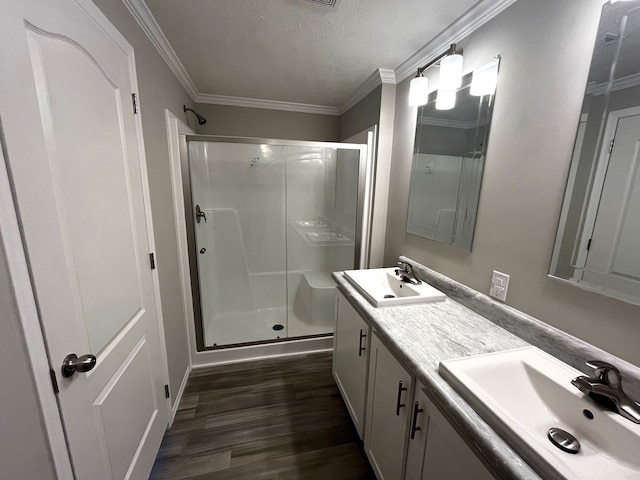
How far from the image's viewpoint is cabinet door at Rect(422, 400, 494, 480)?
0.66 m

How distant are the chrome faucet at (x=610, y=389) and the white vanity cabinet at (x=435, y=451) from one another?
15.4 inches

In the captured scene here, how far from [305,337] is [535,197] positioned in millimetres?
2016

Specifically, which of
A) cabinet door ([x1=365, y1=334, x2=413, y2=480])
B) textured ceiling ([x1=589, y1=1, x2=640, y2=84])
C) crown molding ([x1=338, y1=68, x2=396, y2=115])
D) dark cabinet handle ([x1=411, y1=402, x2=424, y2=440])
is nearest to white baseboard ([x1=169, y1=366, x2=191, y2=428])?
cabinet door ([x1=365, y1=334, x2=413, y2=480])

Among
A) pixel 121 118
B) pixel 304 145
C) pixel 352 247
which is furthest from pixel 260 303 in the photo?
pixel 121 118

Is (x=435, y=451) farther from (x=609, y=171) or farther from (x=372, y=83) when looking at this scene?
(x=372, y=83)

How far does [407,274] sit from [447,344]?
2.13 feet

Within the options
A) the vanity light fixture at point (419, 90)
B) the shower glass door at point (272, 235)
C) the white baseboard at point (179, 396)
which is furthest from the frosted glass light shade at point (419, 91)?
the white baseboard at point (179, 396)

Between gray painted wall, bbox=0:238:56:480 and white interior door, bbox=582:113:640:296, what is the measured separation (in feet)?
5.44

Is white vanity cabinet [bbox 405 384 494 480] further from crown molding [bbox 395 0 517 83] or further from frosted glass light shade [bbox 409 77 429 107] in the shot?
crown molding [bbox 395 0 517 83]

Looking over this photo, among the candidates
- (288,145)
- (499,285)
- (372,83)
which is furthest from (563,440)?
(372,83)

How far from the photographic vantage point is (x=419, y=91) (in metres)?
1.50

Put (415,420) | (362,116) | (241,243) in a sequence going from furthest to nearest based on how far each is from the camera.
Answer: (241,243) < (362,116) < (415,420)

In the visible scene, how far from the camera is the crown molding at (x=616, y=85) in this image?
29.2 inches

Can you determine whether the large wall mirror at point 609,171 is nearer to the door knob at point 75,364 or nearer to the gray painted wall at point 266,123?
the door knob at point 75,364
